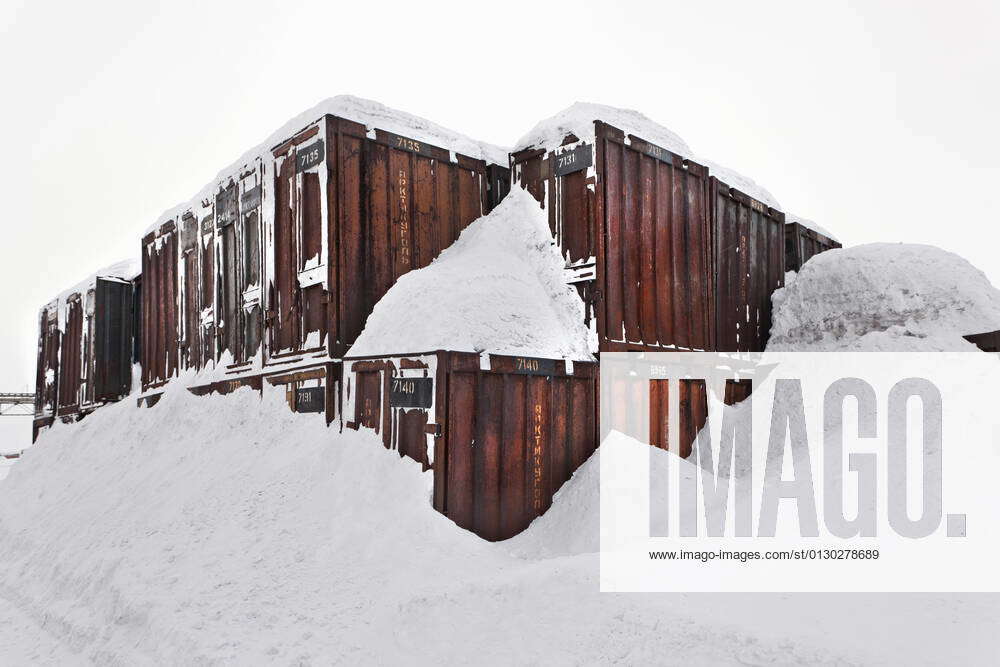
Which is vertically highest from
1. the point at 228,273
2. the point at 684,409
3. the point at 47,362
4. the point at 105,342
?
the point at 228,273

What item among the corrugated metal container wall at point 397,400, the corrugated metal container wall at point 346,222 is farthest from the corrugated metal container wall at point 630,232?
the corrugated metal container wall at point 397,400

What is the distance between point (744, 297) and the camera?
1194 centimetres

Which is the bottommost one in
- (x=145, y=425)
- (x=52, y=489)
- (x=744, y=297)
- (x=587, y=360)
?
(x=52, y=489)

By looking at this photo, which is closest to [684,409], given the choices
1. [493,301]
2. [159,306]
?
[493,301]

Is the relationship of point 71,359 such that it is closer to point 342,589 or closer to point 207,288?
point 207,288

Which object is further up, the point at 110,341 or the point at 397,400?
the point at 110,341

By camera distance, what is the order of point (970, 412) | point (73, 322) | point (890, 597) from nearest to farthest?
1. point (890, 597)
2. point (970, 412)
3. point (73, 322)

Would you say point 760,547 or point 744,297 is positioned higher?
point 744,297

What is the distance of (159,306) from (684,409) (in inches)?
396

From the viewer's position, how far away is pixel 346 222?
9102 millimetres

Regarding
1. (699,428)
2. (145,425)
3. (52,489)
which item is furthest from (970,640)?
(52,489)

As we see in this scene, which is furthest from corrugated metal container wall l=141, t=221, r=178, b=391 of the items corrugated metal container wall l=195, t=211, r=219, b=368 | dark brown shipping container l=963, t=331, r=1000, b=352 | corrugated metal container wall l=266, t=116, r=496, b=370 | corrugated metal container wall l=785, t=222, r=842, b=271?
dark brown shipping container l=963, t=331, r=1000, b=352

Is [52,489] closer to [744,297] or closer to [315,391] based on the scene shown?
[315,391]

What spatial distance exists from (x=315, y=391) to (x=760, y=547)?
17.1 feet
